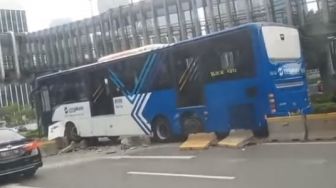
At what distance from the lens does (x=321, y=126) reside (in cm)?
1332

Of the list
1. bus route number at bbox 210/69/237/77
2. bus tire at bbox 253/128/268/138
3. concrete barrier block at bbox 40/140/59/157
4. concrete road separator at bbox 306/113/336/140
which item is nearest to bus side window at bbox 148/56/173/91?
bus route number at bbox 210/69/237/77

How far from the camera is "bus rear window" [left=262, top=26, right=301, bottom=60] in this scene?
48.6ft

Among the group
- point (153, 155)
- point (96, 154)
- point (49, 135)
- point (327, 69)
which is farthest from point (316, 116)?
point (327, 69)

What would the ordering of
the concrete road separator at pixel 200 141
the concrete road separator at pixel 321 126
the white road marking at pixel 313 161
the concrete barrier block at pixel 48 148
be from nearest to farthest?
1. the white road marking at pixel 313 161
2. the concrete road separator at pixel 321 126
3. the concrete road separator at pixel 200 141
4. the concrete barrier block at pixel 48 148

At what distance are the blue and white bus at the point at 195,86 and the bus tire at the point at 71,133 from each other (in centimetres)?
18

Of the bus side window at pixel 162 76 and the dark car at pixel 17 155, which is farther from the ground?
the bus side window at pixel 162 76

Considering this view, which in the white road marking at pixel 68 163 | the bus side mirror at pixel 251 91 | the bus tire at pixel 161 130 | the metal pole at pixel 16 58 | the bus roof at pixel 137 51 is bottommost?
the white road marking at pixel 68 163

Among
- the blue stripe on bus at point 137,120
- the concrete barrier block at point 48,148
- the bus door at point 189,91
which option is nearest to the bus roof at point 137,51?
the bus door at point 189,91

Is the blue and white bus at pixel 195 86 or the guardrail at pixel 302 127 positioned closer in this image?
the guardrail at pixel 302 127

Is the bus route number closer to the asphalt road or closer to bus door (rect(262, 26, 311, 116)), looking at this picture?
bus door (rect(262, 26, 311, 116))

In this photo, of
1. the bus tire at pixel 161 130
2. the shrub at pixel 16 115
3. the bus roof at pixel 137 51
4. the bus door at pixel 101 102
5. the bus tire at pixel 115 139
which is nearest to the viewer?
the bus tire at pixel 161 130

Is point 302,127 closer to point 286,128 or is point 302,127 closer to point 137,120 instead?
point 286,128

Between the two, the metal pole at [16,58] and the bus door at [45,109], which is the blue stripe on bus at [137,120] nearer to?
the bus door at [45,109]

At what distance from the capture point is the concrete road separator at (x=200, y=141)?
14.7 m
